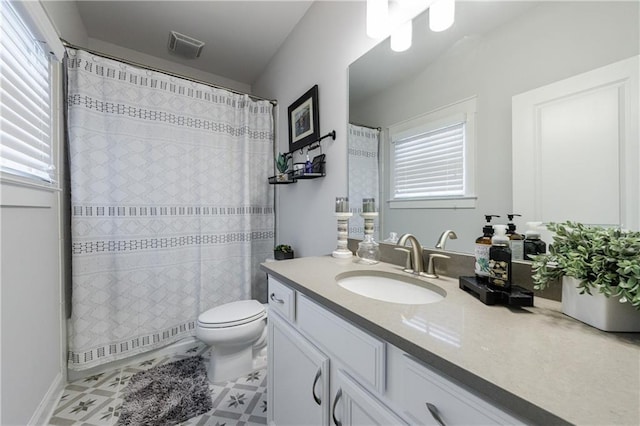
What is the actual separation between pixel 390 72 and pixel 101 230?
1990 mm

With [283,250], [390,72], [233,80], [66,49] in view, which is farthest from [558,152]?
[233,80]

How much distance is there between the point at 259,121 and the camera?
227 cm

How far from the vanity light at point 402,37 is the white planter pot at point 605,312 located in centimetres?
113

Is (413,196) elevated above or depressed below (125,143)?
below

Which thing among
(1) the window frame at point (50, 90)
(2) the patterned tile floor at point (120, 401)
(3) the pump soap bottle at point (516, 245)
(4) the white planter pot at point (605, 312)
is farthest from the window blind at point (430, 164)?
(1) the window frame at point (50, 90)

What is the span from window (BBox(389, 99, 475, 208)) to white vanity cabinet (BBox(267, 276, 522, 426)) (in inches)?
25.9

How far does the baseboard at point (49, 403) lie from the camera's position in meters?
1.19

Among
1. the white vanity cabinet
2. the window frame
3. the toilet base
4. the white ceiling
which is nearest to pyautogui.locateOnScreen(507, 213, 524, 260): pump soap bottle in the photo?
the white vanity cabinet

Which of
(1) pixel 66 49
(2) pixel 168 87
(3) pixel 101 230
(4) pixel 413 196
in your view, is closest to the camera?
(4) pixel 413 196

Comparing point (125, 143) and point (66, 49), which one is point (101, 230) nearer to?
point (125, 143)

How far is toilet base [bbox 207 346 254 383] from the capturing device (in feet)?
5.18

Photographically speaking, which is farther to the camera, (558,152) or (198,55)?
(198,55)

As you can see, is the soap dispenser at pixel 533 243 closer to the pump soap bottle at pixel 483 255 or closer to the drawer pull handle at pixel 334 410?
the pump soap bottle at pixel 483 255

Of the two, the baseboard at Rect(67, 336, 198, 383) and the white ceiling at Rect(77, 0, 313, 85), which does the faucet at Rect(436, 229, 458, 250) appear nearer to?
the white ceiling at Rect(77, 0, 313, 85)
